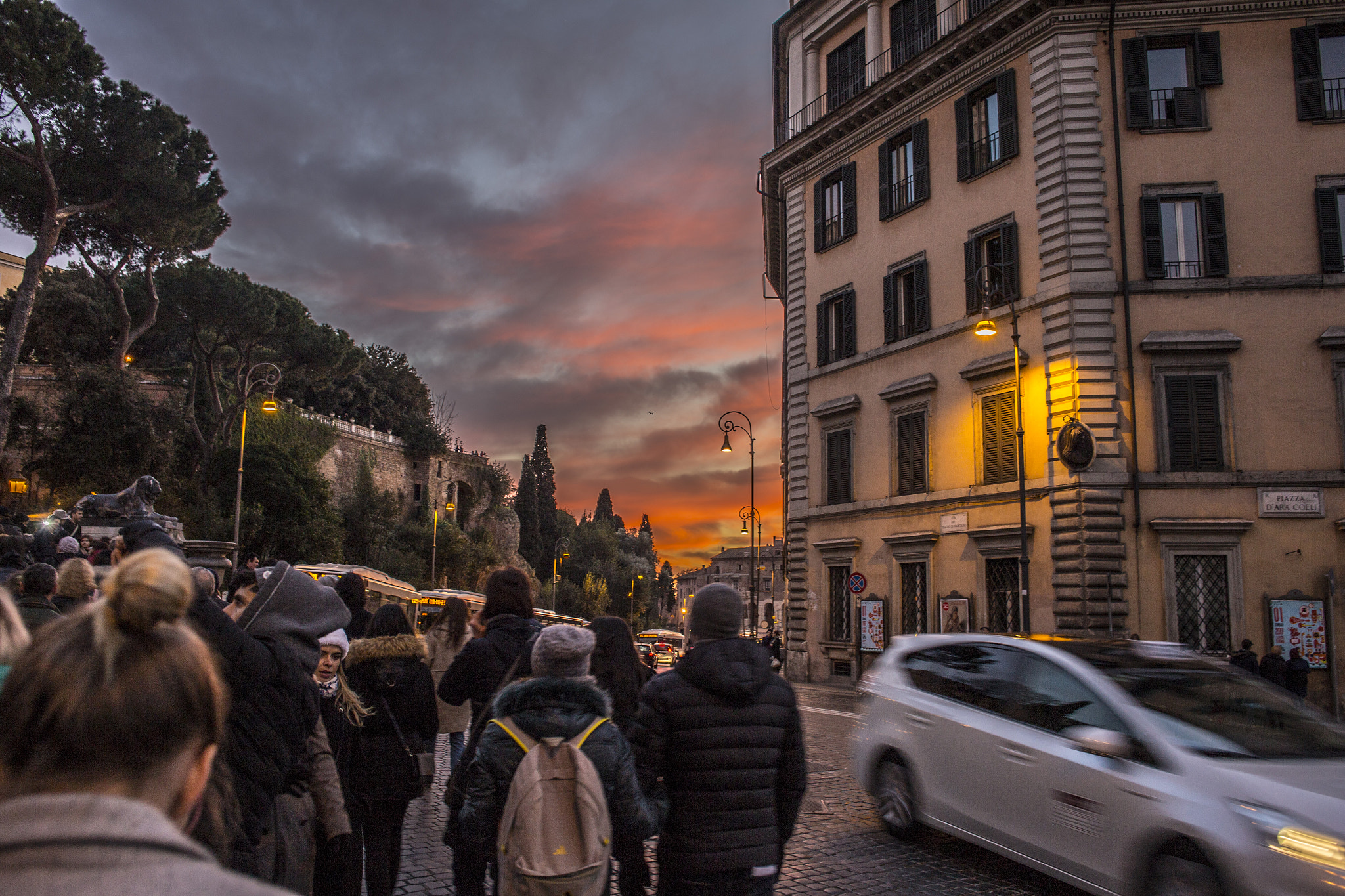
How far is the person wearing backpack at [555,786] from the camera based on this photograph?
3.21 meters

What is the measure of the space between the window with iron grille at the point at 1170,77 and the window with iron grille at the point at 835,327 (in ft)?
27.0

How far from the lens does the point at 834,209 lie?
26719 millimetres

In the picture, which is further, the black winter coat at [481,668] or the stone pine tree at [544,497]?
the stone pine tree at [544,497]

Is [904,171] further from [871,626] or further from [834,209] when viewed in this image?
[871,626]

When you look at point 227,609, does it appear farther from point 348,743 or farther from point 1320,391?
point 1320,391

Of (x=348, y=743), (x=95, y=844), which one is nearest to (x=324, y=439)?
(x=348, y=743)

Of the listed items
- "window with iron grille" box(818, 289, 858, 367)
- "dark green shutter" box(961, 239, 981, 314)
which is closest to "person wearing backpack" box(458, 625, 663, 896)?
"dark green shutter" box(961, 239, 981, 314)

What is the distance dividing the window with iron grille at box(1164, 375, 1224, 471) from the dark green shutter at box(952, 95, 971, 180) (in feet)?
23.2

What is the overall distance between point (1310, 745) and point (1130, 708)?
1000 millimetres

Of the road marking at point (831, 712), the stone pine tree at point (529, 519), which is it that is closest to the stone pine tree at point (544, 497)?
the stone pine tree at point (529, 519)

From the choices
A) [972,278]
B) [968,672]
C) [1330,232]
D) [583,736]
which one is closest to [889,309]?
[972,278]

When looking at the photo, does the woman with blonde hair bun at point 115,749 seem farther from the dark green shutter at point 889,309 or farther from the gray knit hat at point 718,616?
the dark green shutter at point 889,309

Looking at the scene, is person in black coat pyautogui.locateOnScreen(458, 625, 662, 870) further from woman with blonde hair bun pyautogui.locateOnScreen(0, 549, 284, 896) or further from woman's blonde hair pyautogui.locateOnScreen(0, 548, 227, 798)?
woman's blonde hair pyautogui.locateOnScreen(0, 548, 227, 798)

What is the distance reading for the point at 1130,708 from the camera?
5438 mm
